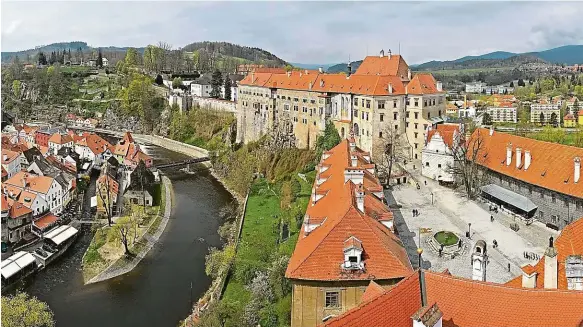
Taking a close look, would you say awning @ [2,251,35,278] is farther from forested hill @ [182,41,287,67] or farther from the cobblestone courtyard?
forested hill @ [182,41,287,67]

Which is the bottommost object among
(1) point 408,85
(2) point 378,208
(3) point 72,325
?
(3) point 72,325

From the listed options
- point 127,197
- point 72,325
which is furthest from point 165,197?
point 72,325

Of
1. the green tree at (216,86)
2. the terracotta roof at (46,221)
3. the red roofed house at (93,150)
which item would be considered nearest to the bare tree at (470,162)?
the terracotta roof at (46,221)

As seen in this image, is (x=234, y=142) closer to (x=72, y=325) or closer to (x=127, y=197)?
(x=127, y=197)

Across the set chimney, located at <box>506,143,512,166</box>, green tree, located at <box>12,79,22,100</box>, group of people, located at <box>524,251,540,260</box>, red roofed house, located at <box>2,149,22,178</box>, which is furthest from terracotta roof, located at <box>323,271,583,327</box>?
green tree, located at <box>12,79,22,100</box>

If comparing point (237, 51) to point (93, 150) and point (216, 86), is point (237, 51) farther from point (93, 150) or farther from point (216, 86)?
point (93, 150)

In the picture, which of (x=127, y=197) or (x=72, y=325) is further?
(x=127, y=197)
